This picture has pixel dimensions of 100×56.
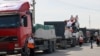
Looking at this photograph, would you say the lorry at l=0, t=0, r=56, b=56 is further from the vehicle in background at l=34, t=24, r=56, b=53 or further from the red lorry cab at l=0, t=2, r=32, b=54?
the vehicle in background at l=34, t=24, r=56, b=53

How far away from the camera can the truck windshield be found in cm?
1916

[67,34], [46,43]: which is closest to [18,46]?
[46,43]

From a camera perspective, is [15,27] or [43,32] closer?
[15,27]

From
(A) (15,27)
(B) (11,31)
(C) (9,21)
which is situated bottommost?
(B) (11,31)

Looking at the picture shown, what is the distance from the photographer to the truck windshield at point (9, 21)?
19.2m

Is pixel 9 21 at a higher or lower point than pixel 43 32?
higher

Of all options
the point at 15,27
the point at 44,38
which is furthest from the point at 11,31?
the point at 44,38

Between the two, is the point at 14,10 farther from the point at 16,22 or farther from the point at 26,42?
the point at 26,42

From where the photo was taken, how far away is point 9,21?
62.8 feet

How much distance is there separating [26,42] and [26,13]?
1792 millimetres

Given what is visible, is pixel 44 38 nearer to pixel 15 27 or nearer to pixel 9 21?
pixel 15 27

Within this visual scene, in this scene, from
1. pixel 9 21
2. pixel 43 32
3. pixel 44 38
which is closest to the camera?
pixel 9 21

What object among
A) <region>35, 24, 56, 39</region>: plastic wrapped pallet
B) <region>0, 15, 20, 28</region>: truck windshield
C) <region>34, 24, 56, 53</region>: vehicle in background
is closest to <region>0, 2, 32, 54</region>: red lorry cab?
<region>0, 15, 20, 28</region>: truck windshield

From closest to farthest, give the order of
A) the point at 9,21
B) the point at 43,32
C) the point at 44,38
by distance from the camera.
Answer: the point at 9,21, the point at 43,32, the point at 44,38
